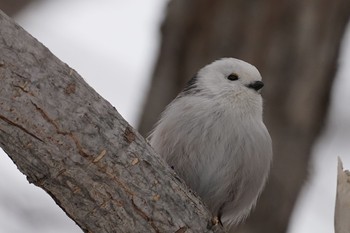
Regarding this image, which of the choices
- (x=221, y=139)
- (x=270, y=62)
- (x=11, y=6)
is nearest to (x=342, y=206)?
(x=221, y=139)

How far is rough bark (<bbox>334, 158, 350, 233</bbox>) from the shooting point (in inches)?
105

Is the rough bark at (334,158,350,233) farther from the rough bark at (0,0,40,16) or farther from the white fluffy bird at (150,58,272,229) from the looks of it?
the rough bark at (0,0,40,16)

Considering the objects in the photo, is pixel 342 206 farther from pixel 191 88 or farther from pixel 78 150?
pixel 191 88

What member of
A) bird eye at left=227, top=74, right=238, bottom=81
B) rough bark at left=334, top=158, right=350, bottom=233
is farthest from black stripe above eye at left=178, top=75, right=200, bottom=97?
rough bark at left=334, top=158, right=350, bottom=233

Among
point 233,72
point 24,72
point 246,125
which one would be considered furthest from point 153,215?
point 233,72

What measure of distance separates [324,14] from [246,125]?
0.95m

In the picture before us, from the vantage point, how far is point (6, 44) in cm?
245

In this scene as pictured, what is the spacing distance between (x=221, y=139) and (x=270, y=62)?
735mm

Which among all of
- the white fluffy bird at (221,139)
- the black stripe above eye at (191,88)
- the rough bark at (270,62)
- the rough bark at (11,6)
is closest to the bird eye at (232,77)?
the white fluffy bird at (221,139)

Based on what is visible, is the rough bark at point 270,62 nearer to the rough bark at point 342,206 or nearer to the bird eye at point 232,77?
the bird eye at point 232,77

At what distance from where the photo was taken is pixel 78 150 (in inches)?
102

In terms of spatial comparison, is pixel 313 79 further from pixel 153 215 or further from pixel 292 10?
pixel 153 215

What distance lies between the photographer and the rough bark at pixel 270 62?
4016 millimetres

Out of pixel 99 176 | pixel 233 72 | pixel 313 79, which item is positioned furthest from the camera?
pixel 313 79
